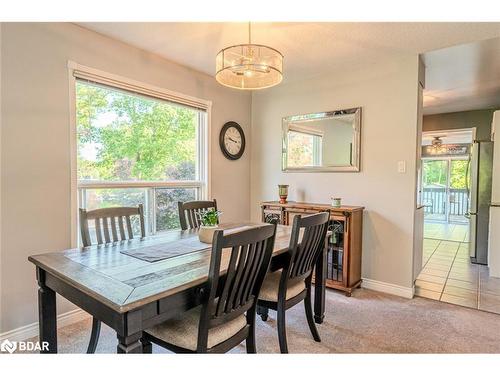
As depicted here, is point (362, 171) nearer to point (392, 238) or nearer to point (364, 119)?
point (364, 119)

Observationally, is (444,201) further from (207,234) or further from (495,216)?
(207,234)

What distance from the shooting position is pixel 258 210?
413cm

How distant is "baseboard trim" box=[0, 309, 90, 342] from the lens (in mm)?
2071

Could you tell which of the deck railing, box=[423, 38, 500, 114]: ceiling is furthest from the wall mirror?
the deck railing

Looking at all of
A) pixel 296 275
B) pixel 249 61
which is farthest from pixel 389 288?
pixel 249 61

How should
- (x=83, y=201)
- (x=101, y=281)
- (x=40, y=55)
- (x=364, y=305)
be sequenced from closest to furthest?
(x=101, y=281) < (x=40, y=55) < (x=83, y=201) < (x=364, y=305)

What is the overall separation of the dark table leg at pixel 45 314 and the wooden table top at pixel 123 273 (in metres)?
0.13

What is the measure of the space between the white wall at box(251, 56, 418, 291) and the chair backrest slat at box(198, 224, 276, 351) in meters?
1.97

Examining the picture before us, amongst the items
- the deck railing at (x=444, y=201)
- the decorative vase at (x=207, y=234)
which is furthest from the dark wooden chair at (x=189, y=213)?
the deck railing at (x=444, y=201)

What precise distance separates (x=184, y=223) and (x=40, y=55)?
65.9 inches

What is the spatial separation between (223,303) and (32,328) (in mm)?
1738

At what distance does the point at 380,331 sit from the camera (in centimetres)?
228

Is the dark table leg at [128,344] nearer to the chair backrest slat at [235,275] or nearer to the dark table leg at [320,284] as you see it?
the chair backrest slat at [235,275]
